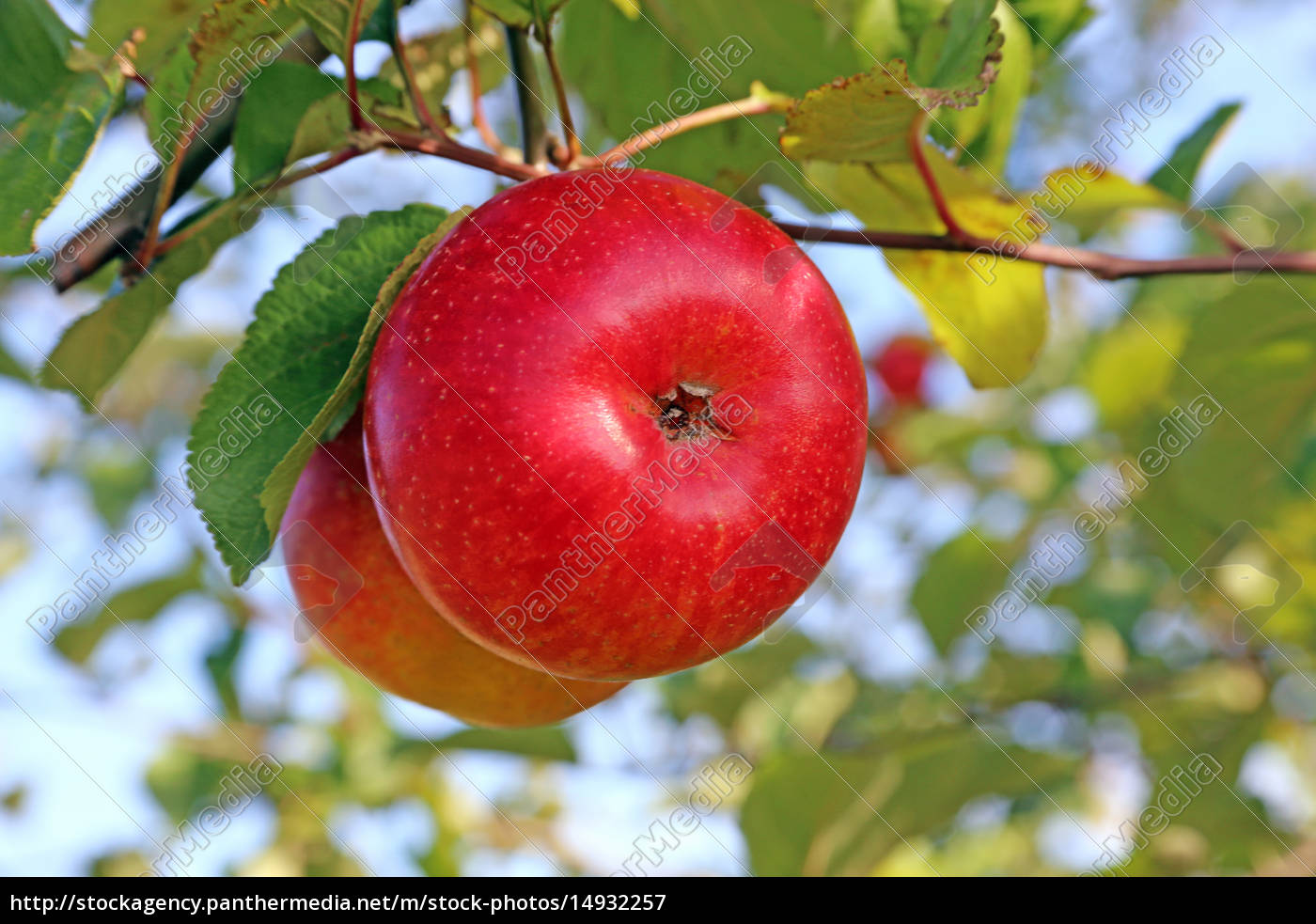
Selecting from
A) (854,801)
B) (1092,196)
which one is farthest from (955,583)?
(1092,196)

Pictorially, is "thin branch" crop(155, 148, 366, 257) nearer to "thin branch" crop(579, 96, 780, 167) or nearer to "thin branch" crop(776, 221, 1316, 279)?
"thin branch" crop(579, 96, 780, 167)

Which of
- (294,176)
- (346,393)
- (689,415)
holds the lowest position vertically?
(689,415)

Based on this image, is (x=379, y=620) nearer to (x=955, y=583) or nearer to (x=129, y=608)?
(x=955, y=583)

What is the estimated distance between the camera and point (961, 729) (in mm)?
1712

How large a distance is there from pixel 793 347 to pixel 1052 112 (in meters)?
2.82

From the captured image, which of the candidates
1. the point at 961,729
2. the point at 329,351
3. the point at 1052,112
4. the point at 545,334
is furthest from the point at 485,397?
the point at 1052,112

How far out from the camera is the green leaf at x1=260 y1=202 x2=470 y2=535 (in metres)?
0.67

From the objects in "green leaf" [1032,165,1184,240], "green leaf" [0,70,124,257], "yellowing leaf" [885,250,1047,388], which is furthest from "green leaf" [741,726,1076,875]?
"green leaf" [0,70,124,257]

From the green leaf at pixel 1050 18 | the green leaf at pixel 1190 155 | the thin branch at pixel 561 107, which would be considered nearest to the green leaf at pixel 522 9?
the thin branch at pixel 561 107

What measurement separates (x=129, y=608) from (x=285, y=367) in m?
1.56

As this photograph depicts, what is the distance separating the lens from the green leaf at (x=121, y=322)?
2.94ft

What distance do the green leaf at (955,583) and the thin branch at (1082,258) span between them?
2.85 ft

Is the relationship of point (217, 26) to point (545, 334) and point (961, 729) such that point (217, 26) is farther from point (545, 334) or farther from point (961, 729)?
point (961, 729)

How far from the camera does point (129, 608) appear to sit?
79.7 inches
